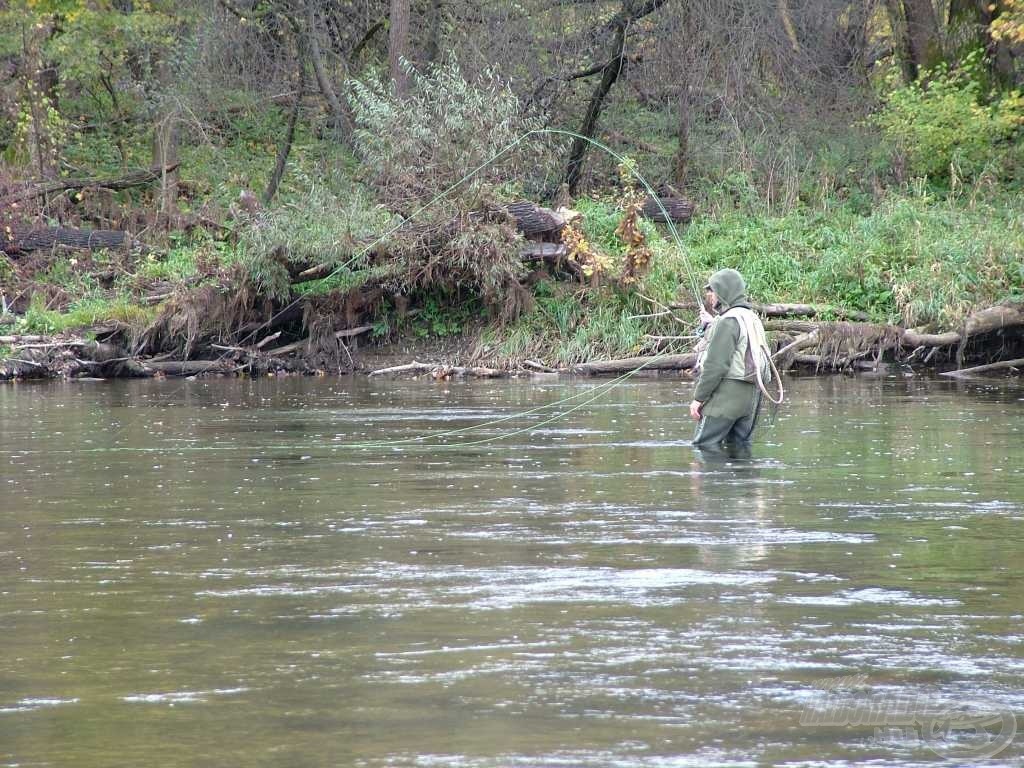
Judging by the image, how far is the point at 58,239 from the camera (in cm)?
2650

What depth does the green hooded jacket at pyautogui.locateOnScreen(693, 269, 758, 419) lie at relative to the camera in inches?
442

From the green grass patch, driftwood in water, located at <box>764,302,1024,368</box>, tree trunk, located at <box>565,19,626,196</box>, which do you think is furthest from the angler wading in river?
tree trunk, located at <box>565,19,626,196</box>

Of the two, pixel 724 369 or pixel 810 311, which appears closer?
pixel 724 369

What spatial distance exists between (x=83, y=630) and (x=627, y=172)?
71.4ft

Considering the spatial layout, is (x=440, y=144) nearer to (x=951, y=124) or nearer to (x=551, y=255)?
(x=551, y=255)

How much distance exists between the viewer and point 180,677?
5.23 m

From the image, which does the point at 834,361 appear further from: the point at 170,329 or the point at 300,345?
the point at 170,329

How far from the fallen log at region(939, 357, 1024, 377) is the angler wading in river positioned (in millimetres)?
9767

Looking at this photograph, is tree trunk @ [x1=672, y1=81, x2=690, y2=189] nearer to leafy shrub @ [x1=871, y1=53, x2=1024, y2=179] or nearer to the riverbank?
leafy shrub @ [x1=871, y1=53, x2=1024, y2=179]

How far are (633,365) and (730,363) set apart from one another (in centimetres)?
1062

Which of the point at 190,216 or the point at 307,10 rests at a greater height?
the point at 307,10

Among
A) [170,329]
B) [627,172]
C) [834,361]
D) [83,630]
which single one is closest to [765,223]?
[627,172]

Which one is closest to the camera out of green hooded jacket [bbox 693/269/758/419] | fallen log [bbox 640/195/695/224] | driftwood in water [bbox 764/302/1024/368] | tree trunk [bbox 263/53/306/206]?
green hooded jacket [bbox 693/269/758/419]

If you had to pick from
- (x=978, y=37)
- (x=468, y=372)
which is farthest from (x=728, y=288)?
(x=978, y=37)
